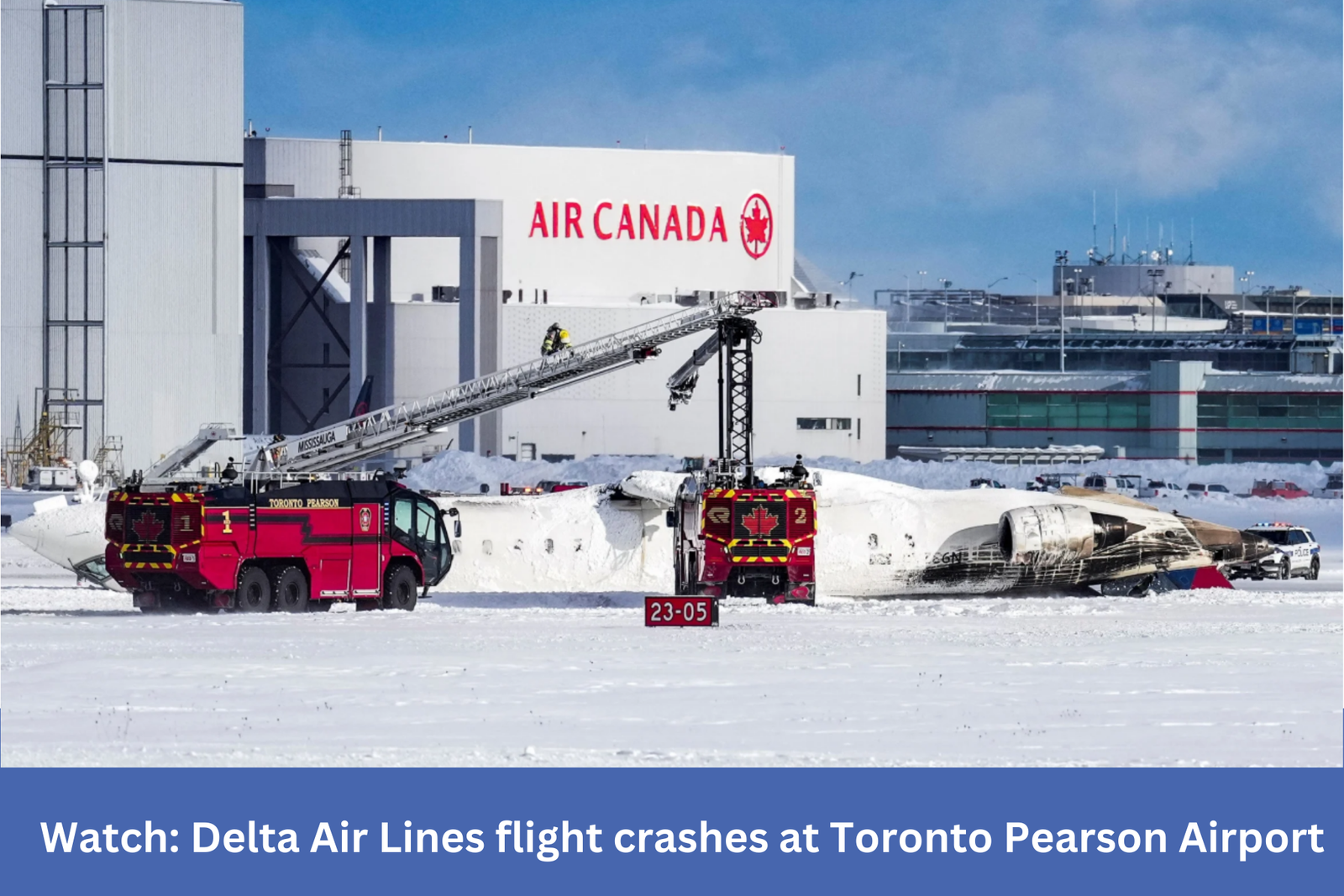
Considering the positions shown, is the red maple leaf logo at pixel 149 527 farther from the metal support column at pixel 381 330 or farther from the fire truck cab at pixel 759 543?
the metal support column at pixel 381 330

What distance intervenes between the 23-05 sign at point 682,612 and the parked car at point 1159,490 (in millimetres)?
48482

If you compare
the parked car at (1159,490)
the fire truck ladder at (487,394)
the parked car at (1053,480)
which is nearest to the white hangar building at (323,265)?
the parked car at (1053,480)

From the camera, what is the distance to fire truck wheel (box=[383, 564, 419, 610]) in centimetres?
3559

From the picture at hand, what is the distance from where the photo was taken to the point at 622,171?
102500 mm

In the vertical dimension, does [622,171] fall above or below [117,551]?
above

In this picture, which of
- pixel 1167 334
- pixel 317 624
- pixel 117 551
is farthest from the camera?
pixel 1167 334

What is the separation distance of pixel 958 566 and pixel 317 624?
14.4 meters

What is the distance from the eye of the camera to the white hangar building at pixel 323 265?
76.4m

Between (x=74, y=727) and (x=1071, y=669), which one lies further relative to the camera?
(x=1071, y=669)

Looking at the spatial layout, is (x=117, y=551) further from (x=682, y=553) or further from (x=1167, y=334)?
(x=1167, y=334)

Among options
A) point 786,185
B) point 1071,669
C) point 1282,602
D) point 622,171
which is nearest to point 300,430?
point 622,171

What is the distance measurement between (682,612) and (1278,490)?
2314 inches

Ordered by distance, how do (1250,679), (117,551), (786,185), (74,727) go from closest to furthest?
(74,727), (1250,679), (117,551), (786,185)

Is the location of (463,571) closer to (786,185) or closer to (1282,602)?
(1282,602)
